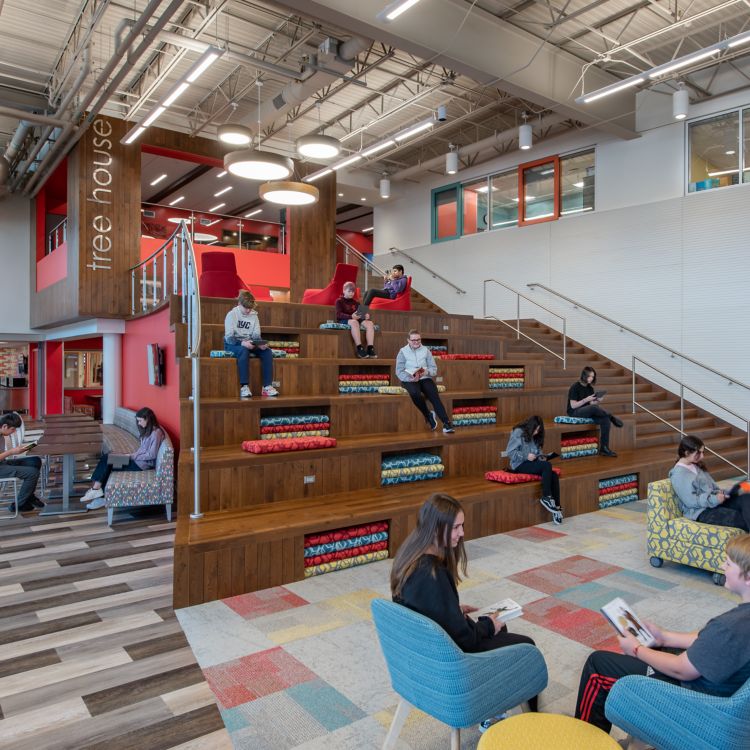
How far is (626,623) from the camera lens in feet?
7.66

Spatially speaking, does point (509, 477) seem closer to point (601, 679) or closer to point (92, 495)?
point (601, 679)

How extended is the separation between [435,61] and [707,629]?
738 cm

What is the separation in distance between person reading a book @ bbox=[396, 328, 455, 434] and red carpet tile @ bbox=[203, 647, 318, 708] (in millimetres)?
3819

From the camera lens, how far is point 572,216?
11359 millimetres

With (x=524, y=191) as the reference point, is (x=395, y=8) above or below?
below

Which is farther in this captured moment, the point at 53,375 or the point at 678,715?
the point at 53,375

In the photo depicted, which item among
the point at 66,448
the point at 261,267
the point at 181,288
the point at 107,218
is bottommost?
the point at 66,448

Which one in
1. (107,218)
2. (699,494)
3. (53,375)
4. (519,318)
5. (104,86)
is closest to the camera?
(699,494)

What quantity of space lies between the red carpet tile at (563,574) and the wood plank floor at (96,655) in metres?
2.44

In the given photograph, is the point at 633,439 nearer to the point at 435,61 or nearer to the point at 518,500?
the point at 518,500

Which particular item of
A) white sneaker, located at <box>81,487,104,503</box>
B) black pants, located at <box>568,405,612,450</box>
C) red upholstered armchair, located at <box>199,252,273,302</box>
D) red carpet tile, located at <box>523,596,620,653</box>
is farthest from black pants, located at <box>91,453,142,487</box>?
black pants, located at <box>568,405,612,450</box>

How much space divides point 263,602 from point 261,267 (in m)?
9.71

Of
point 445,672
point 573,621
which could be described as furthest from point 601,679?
→ point 573,621

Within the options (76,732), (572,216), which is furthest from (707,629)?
(572,216)
